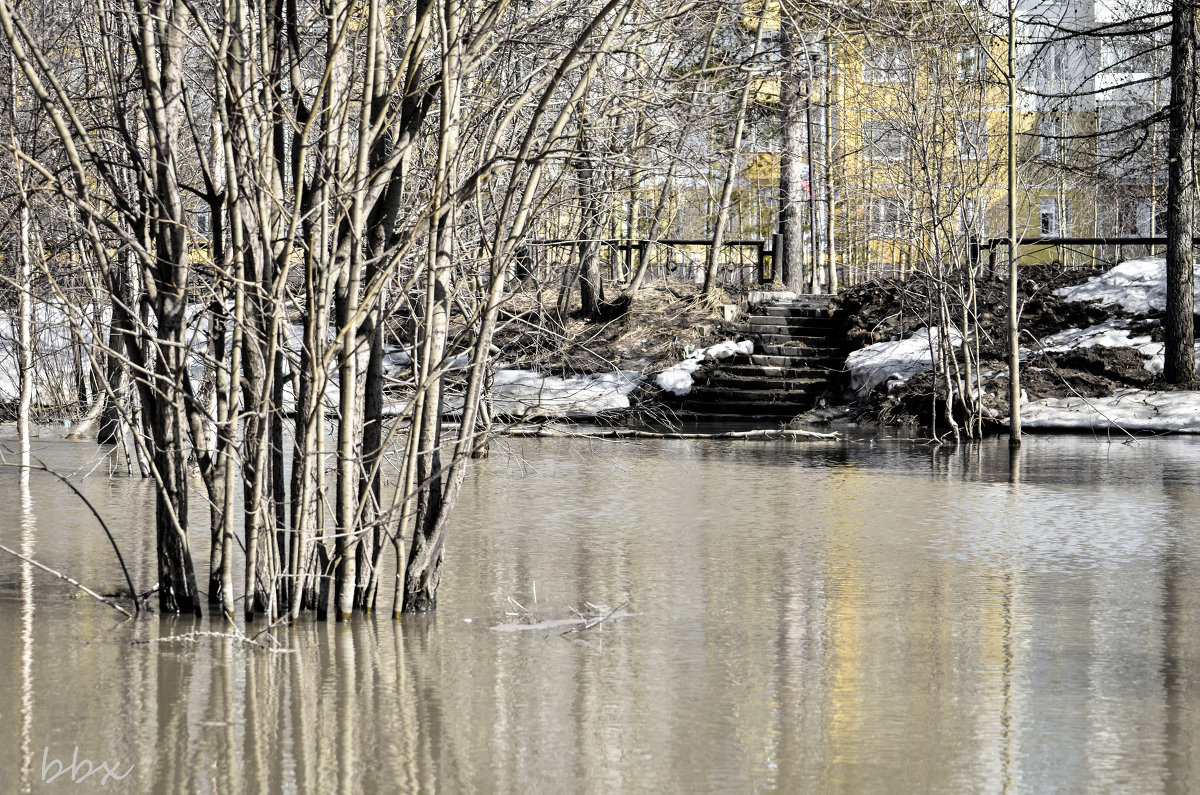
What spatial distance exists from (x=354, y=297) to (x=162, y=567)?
1625 millimetres

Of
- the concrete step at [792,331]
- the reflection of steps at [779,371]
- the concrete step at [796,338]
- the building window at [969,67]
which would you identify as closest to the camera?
the building window at [969,67]

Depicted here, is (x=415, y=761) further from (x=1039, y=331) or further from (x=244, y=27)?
(x=1039, y=331)

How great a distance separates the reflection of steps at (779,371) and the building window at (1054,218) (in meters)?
19.0

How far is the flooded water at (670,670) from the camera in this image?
13.2ft

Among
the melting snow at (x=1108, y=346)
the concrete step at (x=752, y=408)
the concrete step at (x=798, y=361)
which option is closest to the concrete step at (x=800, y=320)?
the concrete step at (x=798, y=361)

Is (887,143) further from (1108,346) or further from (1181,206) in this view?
(1108,346)

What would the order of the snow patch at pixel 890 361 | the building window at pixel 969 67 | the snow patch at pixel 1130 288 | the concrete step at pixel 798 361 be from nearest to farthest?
the building window at pixel 969 67, the snow patch at pixel 890 361, the snow patch at pixel 1130 288, the concrete step at pixel 798 361

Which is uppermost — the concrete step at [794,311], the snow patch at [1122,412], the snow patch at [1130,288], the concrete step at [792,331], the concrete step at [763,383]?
the snow patch at [1130,288]

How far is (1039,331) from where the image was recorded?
72.7ft

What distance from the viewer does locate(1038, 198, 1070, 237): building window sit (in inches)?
1610

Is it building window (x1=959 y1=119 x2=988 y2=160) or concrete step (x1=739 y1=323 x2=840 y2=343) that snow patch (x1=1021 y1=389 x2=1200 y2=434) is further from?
concrete step (x1=739 y1=323 x2=840 y2=343)

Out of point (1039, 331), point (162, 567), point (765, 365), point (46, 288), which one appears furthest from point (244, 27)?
point (1039, 331)

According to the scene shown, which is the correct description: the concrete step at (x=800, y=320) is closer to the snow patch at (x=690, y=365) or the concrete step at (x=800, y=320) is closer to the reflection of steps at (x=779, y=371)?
the reflection of steps at (x=779, y=371)

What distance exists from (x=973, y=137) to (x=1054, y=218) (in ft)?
96.4
